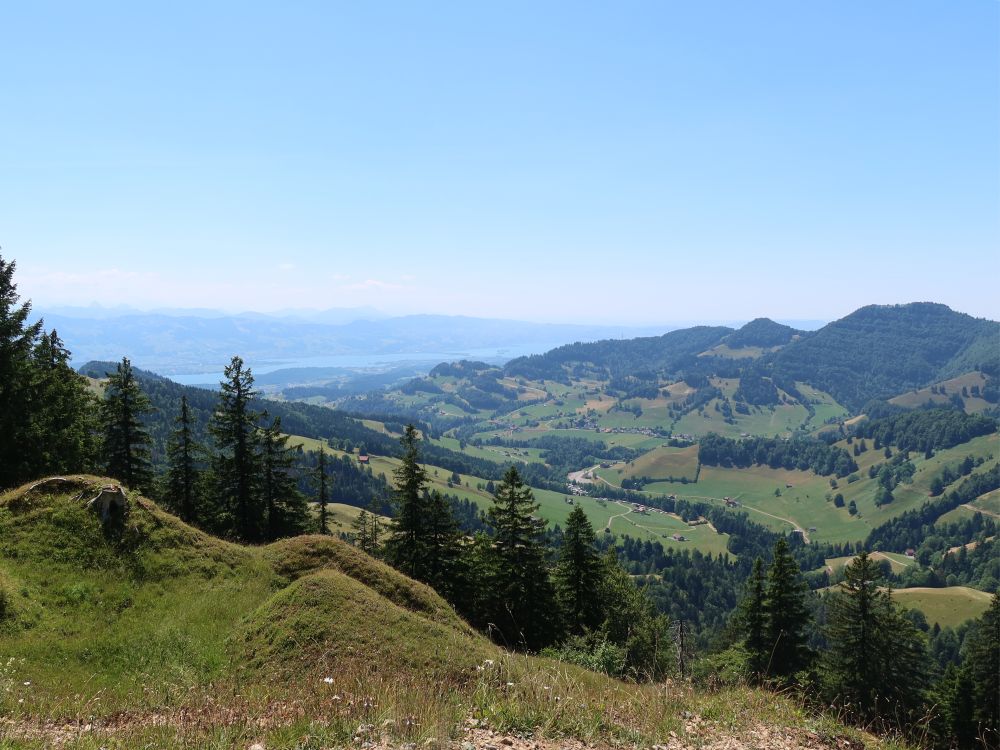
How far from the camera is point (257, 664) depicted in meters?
15.2

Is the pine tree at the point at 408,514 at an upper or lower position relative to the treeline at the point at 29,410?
lower

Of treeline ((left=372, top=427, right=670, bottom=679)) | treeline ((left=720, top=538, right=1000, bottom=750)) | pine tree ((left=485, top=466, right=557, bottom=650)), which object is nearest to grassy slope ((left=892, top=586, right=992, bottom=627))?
treeline ((left=720, top=538, right=1000, bottom=750))

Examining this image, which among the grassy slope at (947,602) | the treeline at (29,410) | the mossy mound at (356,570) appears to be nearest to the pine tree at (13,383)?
the treeline at (29,410)

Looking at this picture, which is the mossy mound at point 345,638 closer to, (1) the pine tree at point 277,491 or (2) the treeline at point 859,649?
(1) the pine tree at point 277,491

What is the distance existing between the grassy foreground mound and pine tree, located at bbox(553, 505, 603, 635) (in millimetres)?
16669

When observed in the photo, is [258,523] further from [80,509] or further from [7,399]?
[80,509]

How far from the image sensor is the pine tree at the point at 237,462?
40.9 m

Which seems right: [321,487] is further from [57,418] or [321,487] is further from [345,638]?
[345,638]

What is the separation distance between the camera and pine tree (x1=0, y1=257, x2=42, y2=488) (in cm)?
3105

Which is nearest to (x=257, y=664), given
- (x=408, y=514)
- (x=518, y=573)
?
(x=518, y=573)

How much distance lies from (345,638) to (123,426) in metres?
36.6

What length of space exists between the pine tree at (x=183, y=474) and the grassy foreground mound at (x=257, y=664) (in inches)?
919

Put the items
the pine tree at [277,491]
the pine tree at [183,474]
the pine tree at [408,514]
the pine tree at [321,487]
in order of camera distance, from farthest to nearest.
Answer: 1. the pine tree at [321,487]
2. the pine tree at [183,474]
3. the pine tree at [277,491]
4. the pine tree at [408,514]

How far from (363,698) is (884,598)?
46.5 meters
